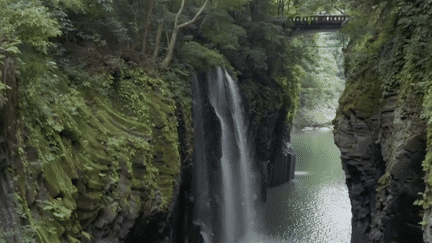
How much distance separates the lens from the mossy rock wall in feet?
21.0

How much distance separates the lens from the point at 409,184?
11.0 m

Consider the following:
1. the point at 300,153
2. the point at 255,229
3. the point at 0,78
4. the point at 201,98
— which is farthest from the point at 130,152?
the point at 300,153

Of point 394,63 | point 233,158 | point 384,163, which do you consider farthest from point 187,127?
point 394,63

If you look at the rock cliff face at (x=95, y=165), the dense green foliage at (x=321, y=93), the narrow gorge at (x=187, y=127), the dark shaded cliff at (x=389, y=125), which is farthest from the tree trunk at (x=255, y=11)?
the dense green foliage at (x=321, y=93)

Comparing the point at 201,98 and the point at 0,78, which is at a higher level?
the point at 0,78

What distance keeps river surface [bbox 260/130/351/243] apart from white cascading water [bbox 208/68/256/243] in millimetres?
1542

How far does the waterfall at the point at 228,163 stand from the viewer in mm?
16703

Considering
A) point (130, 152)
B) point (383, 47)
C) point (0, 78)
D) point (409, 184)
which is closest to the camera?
point (0, 78)

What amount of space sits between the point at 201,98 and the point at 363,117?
6657 millimetres

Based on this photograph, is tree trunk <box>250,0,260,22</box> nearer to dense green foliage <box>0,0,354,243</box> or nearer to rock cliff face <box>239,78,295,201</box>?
rock cliff face <box>239,78,295,201</box>

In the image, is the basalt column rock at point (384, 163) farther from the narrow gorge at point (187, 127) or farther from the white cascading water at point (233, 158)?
the white cascading water at point (233, 158)

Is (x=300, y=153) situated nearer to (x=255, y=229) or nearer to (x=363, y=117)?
(x=255, y=229)

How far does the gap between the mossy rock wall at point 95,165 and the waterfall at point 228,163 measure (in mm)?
4059

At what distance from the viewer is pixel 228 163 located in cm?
1944
